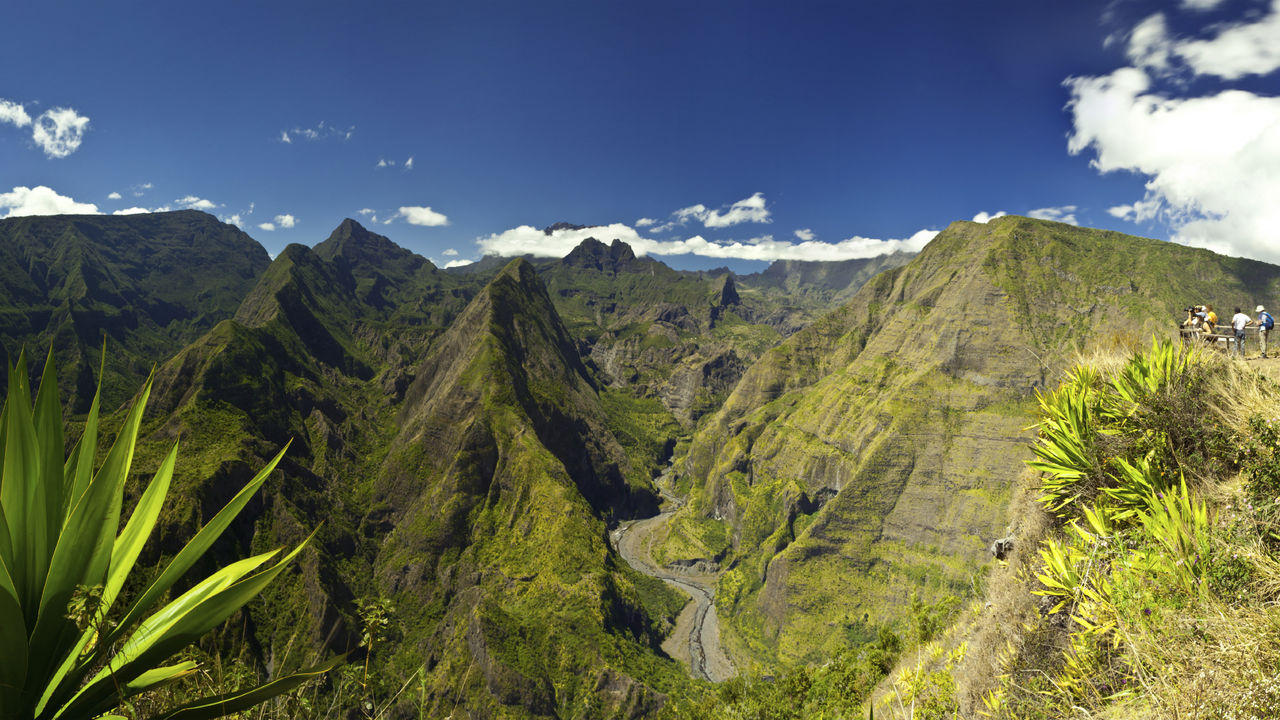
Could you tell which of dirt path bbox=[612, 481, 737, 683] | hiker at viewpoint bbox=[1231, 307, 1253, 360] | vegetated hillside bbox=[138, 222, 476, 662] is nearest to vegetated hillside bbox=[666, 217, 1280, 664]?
dirt path bbox=[612, 481, 737, 683]

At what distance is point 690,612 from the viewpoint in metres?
109

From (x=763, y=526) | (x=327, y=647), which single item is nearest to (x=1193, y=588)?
(x=327, y=647)

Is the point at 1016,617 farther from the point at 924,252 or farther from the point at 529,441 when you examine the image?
the point at 924,252

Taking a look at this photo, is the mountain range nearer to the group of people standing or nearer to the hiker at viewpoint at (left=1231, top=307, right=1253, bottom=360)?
the group of people standing

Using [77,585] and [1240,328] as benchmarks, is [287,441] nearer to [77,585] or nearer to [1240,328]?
[77,585]

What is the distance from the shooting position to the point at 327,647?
6594 cm

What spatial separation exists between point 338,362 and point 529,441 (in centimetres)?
9010

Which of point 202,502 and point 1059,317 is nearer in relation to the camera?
point 202,502

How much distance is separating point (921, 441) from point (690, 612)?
58742mm

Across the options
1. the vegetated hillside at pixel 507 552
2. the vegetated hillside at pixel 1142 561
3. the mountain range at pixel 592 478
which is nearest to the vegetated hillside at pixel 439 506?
the vegetated hillside at pixel 507 552

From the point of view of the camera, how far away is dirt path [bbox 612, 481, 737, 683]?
92.9 m

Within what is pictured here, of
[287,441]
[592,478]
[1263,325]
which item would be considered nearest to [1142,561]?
[1263,325]

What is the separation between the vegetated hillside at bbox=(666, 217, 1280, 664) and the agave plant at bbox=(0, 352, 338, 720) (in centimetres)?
8869

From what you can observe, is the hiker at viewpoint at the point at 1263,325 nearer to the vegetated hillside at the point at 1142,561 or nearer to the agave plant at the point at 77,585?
the vegetated hillside at the point at 1142,561
